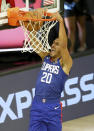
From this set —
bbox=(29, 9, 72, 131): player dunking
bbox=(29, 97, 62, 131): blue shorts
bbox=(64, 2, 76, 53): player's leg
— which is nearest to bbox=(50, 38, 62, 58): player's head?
bbox=(29, 9, 72, 131): player dunking

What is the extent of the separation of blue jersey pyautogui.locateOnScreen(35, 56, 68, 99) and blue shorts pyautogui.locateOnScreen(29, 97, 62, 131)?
0.27 ft

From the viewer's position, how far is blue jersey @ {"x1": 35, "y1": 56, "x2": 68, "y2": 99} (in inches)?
211

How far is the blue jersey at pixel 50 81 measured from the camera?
535cm

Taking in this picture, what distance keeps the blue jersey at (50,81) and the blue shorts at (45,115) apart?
0.08m

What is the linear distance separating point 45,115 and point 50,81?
402 millimetres

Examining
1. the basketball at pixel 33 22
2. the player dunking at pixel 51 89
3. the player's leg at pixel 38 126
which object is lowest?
the player's leg at pixel 38 126

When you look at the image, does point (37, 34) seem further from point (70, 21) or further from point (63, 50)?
point (70, 21)

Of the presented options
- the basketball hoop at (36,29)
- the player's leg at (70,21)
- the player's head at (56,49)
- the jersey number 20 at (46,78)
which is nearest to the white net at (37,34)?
the basketball hoop at (36,29)

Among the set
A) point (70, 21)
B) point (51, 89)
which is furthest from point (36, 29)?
point (70, 21)

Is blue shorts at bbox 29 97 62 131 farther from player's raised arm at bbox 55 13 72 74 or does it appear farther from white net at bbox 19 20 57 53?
white net at bbox 19 20 57 53

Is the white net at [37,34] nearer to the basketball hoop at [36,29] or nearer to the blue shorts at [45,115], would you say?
the basketball hoop at [36,29]

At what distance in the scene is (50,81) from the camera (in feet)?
17.6

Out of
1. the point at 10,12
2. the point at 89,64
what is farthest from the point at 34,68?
the point at 10,12

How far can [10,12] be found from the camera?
516cm
